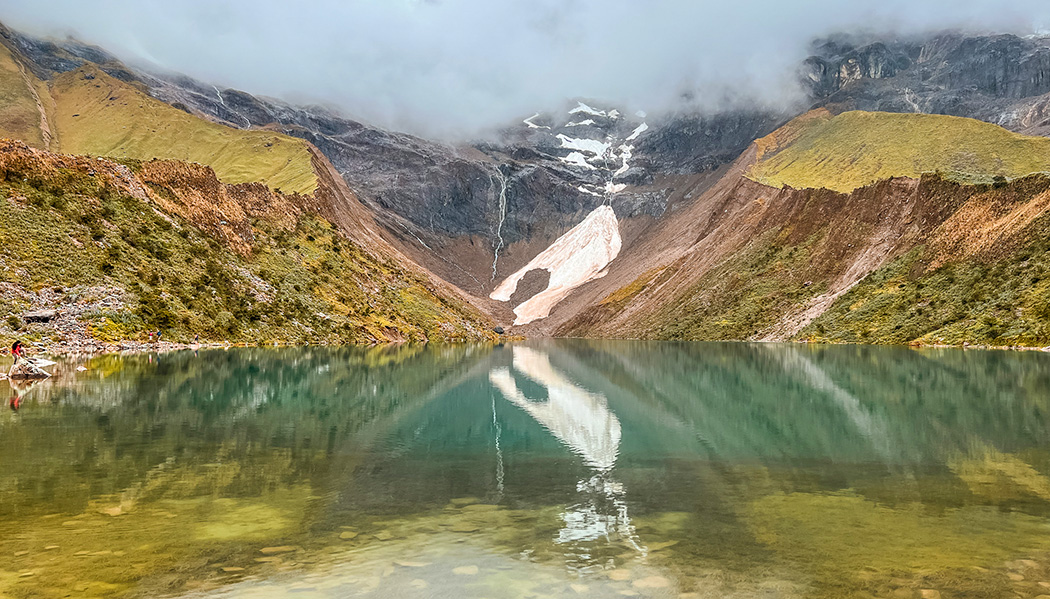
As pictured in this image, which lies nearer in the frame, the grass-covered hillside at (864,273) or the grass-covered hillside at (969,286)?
A: the grass-covered hillside at (969,286)

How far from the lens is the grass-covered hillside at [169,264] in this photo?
7181cm

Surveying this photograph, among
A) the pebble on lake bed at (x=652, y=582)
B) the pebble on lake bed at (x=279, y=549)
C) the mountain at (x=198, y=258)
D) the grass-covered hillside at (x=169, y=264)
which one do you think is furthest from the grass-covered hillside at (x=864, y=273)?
the pebble on lake bed at (x=279, y=549)

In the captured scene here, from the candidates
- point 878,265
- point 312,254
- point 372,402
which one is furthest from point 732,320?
point 372,402

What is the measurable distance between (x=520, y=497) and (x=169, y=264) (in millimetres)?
88120

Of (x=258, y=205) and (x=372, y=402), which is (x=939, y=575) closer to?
(x=372, y=402)

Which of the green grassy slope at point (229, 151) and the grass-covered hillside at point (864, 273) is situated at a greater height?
the green grassy slope at point (229, 151)

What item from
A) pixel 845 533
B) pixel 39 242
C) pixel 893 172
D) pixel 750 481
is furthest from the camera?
pixel 893 172

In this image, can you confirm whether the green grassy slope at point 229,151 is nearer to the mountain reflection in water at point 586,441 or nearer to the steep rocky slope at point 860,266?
the steep rocky slope at point 860,266

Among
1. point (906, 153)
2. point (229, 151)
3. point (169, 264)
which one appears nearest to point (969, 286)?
point (906, 153)

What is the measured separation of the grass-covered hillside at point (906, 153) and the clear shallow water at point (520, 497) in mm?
122544

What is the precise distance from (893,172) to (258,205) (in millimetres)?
142194

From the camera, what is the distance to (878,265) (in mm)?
125000

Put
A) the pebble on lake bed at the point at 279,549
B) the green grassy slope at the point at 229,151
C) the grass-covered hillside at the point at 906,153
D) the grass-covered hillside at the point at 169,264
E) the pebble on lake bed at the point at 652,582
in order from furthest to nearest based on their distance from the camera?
the green grassy slope at the point at 229,151
the grass-covered hillside at the point at 906,153
the grass-covered hillside at the point at 169,264
the pebble on lake bed at the point at 279,549
the pebble on lake bed at the point at 652,582

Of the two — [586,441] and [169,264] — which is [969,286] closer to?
[586,441]
